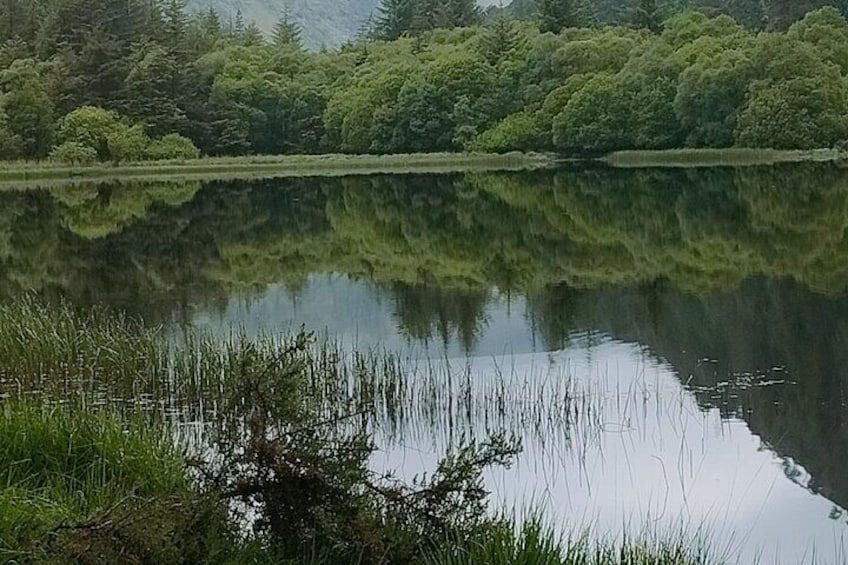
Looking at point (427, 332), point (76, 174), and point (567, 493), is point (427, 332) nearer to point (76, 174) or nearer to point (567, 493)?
point (567, 493)

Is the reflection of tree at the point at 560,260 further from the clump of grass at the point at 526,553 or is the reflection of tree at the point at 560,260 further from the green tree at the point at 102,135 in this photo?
the green tree at the point at 102,135

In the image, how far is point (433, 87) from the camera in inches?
2469

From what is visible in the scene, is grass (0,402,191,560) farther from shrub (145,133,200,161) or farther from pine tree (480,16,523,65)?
pine tree (480,16,523,65)

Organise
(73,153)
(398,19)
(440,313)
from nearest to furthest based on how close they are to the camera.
→ (440,313) → (73,153) → (398,19)

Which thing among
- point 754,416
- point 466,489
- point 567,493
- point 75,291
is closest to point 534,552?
point 466,489

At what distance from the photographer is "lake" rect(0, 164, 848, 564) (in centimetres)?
764

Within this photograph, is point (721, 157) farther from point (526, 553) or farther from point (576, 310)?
point (526, 553)

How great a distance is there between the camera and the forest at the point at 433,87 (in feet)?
172

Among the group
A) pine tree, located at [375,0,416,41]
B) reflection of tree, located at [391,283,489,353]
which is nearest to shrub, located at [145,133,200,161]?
pine tree, located at [375,0,416,41]

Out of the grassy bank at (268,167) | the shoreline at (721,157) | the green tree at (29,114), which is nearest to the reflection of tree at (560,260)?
the shoreline at (721,157)

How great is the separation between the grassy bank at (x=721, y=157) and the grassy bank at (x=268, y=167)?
4896 millimetres

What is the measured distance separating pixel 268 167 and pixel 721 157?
2219 cm

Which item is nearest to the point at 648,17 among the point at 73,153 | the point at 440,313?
the point at 73,153

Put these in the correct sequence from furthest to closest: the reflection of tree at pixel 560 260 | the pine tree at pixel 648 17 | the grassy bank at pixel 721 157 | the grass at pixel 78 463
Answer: the pine tree at pixel 648 17 → the grassy bank at pixel 721 157 → the reflection of tree at pixel 560 260 → the grass at pixel 78 463
